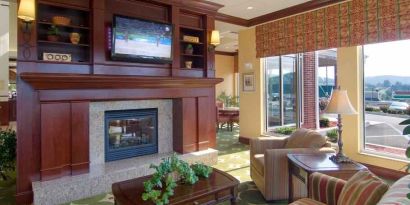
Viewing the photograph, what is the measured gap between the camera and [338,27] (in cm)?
437

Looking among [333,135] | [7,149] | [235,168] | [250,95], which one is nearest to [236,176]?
[235,168]

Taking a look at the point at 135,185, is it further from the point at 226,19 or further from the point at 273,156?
the point at 226,19

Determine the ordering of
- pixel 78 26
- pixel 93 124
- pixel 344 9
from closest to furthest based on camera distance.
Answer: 1. pixel 78 26
2. pixel 93 124
3. pixel 344 9

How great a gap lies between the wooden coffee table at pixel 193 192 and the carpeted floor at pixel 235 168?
0.80 metres

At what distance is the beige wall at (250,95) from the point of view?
6.07 meters

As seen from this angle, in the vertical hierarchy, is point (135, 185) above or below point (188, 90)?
below

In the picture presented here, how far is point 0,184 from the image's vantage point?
375cm

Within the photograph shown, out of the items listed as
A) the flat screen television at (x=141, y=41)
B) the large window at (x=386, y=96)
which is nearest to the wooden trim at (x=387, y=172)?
the large window at (x=386, y=96)

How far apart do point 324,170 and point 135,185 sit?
174 centimetres

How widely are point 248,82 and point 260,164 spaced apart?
3.29m

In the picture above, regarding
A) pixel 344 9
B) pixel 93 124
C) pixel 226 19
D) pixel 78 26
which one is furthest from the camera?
pixel 226 19

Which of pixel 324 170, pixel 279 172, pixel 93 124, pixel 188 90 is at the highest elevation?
pixel 188 90

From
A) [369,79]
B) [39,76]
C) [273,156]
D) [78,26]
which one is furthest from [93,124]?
[369,79]

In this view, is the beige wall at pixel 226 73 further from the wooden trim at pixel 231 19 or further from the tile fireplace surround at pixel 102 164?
the tile fireplace surround at pixel 102 164
